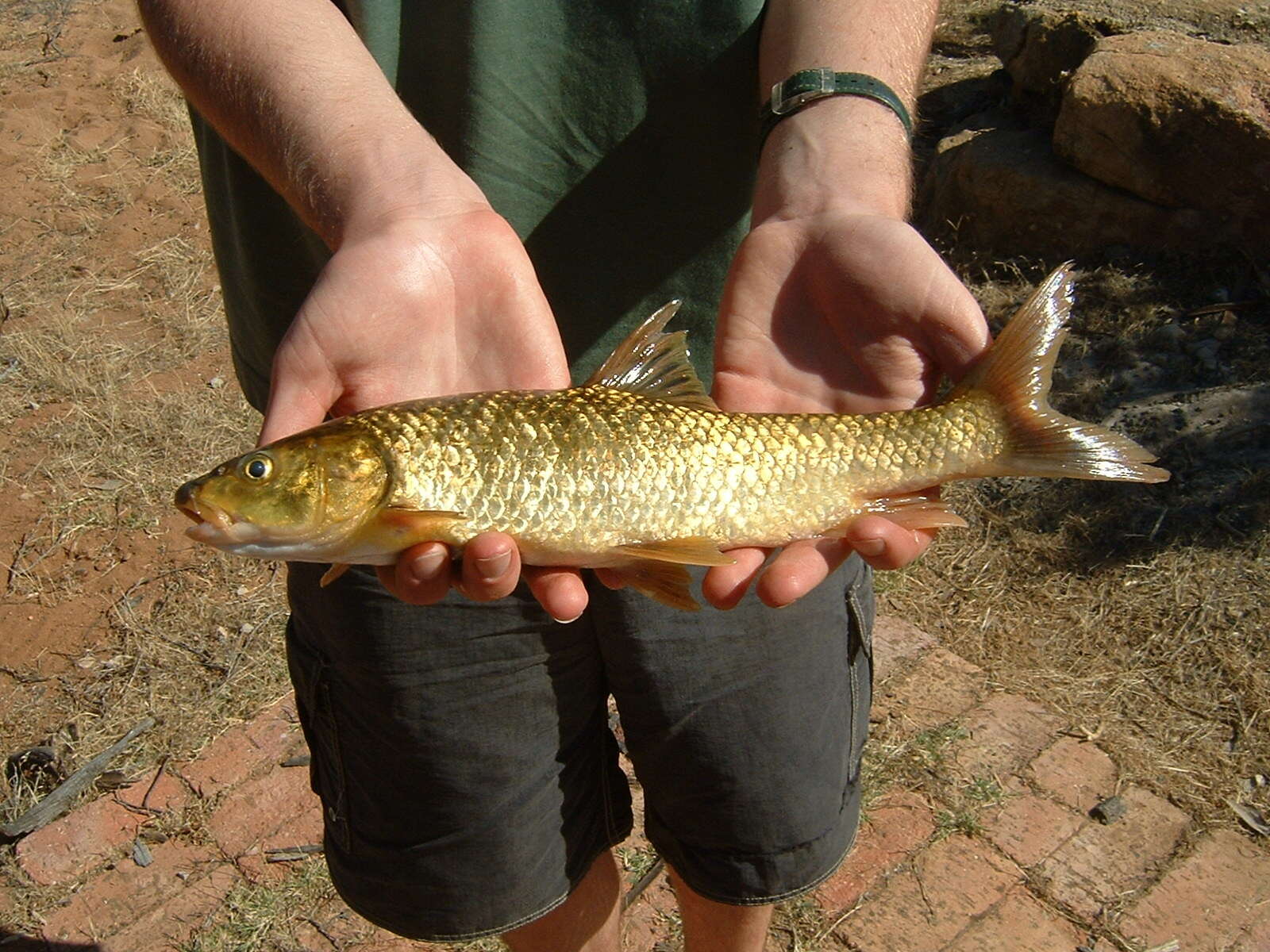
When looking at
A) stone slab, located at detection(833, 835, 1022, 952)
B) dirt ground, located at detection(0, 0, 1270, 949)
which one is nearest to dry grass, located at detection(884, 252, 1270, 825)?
dirt ground, located at detection(0, 0, 1270, 949)

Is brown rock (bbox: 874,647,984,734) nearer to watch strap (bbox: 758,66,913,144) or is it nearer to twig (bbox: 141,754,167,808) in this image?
watch strap (bbox: 758,66,913,144)

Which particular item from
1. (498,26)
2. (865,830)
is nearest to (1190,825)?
(865,830)

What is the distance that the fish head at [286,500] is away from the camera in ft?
→ 7.07

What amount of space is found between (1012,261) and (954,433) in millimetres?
4218

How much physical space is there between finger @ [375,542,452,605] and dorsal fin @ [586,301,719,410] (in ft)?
1.84

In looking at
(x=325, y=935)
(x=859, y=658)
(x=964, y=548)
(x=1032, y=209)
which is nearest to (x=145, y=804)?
(x=325, y=935)

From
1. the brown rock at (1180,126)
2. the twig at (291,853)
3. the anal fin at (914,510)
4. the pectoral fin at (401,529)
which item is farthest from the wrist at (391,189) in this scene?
the brown rock at (1180,126)

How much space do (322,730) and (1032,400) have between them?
69.3 inches

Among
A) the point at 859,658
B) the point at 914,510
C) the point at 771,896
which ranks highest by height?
the point at 914,510

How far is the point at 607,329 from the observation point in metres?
2.64

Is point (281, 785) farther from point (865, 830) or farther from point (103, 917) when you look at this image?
point (865, 830)

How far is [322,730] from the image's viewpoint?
2.60 metres

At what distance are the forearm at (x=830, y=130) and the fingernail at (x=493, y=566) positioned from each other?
1046mm

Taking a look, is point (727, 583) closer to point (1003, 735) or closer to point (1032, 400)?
point (1032, 400)
